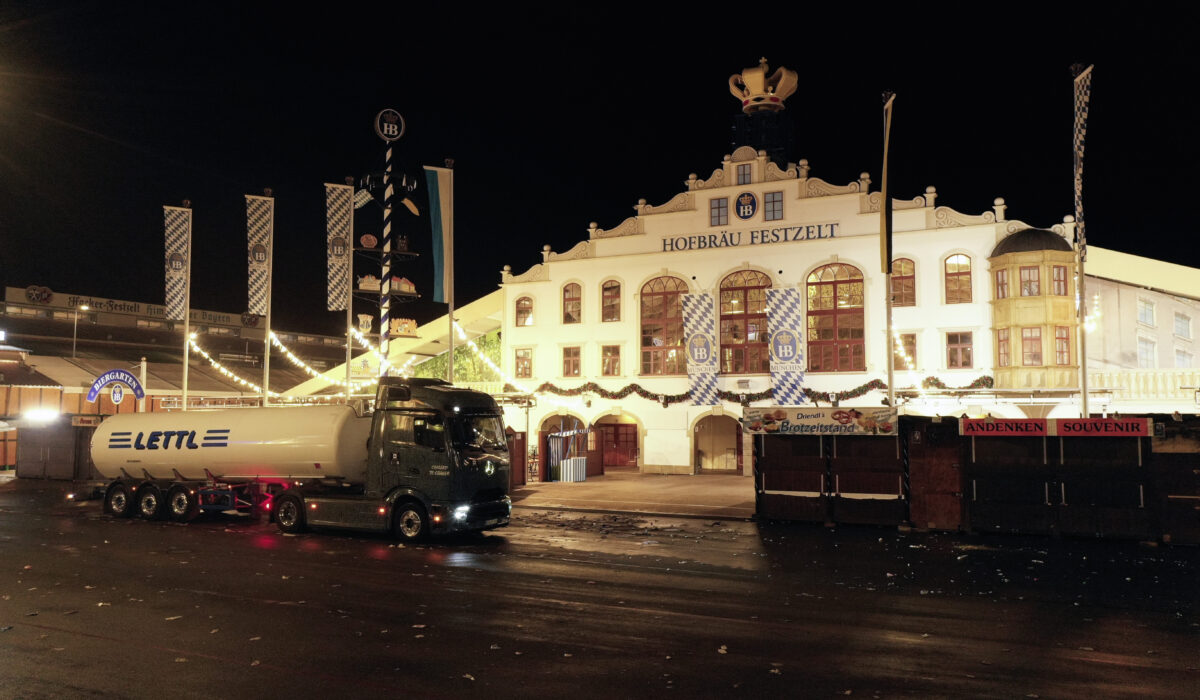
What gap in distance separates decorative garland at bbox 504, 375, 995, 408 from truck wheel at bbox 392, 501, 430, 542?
19.9 meters

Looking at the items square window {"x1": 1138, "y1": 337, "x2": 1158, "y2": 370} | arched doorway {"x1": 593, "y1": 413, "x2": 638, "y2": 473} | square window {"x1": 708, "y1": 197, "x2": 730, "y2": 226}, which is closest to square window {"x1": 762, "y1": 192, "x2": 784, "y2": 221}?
square window {"x1": 708, "y1": 197, "x2": 730, "y2": 226}

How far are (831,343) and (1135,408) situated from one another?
35.3ft

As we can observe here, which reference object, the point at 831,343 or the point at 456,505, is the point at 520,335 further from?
the point at 456,505

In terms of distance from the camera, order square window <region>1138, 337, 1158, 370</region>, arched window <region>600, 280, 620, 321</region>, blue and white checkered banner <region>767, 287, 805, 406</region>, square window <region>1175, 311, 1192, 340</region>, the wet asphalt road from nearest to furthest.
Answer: the wet asphalt road → square window <region>1138, 337, 1158, 370</region> → blue and white checkered banner <region>767, 287, 805, 406</region> → square window <region>1175, 311, 1192, 340</region> → arched window <region>600, 280, 620, 321</region>

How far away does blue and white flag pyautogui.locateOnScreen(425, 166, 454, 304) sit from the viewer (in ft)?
95.2

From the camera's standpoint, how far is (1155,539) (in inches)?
635

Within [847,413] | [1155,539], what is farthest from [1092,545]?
[847,413]

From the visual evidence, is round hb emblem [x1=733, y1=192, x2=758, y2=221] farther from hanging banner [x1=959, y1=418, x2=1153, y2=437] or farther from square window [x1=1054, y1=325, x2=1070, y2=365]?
hanging banner [x1=959, y1=418, x2=1153, y2=437]

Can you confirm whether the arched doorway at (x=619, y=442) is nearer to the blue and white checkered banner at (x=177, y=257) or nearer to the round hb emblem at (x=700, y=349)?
the round hb emblem at (x=700, y=349)

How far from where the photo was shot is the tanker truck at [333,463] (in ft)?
56.3

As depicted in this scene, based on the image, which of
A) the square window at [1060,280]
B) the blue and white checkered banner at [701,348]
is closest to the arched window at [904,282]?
the square window at [1060,280]

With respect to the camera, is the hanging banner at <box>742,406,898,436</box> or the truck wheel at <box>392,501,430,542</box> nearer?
the truck wheel at <box>392,501,430,542</box>

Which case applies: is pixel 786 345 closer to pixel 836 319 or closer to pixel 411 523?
pixel 836 319

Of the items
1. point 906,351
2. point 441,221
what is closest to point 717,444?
point 906,351
